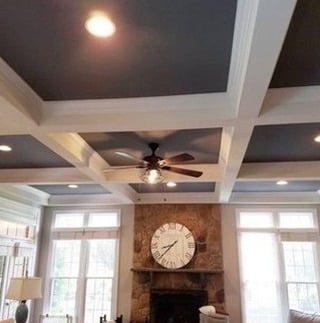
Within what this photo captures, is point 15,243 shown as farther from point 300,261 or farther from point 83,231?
point 300,261

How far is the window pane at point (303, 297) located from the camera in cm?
645

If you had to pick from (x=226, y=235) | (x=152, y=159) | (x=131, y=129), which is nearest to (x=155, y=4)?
(x=131, y=129)

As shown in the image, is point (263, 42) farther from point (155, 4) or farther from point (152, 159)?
point (152, 159)

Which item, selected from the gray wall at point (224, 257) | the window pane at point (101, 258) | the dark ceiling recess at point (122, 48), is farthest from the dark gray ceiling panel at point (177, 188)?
the dark ceiling recess at point (122, 48)

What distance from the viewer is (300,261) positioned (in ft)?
22.0

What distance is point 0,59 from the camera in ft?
8.11

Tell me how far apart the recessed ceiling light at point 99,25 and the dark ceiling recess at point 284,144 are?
6.74 ft

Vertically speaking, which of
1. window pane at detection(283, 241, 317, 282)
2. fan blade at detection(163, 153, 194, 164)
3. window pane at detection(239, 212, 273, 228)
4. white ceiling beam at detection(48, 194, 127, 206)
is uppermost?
white ceiling beam at detection(48, 194, 127, 206)

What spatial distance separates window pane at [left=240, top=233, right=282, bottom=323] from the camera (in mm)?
6473

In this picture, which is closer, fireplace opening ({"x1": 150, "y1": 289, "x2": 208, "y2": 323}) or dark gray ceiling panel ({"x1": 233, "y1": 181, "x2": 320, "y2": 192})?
dark gray ceiling panel ({"x1": 233, "y1": 181, "x2": 320, "y2": 192})

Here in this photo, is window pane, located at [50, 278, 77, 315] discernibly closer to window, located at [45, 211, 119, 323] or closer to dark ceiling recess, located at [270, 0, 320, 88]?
window, located at [45, 211, 119, 323]

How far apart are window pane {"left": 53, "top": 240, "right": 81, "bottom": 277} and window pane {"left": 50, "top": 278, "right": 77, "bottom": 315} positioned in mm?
139

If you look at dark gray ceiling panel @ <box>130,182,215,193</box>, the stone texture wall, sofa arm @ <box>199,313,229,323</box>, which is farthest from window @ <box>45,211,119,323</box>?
sofa arm @ <box>199,313,229,323</box>

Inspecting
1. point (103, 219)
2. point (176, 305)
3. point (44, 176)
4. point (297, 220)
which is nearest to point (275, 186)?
point (297, 220)
